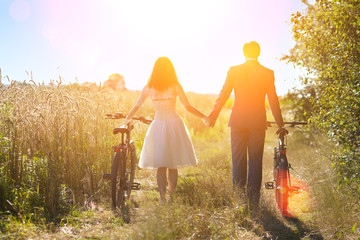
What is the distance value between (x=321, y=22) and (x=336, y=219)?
10.9 ft

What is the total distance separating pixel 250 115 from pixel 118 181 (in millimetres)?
2236

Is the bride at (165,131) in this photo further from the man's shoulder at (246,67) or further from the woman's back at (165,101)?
the man's shoulder at (246,67)

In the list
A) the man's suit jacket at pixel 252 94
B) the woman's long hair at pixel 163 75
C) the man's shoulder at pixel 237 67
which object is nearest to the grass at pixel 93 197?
the man's suit jacket at pixel 252 94

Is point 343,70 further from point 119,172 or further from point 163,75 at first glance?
point 119,172

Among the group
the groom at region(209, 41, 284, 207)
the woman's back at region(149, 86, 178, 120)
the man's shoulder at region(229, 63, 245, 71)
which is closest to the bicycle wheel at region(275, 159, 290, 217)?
the groom at region(209, 41, 284, 207)

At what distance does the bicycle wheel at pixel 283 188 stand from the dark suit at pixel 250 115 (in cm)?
31

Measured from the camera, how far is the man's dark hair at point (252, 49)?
547 centimetres

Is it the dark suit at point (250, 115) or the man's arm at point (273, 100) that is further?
the man's arm at point (273, 100)

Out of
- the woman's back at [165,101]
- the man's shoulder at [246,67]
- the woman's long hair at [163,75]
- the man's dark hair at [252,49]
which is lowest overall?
the woman's back at [165,101]

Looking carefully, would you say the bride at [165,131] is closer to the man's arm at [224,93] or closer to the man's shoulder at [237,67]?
the man's arm at [224,93]

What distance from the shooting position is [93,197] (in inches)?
239

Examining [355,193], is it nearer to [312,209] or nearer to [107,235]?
[312,209]

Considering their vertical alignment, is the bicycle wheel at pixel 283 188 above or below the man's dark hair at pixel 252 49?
below

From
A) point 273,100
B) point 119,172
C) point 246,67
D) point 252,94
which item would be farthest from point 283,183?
point 119,172
